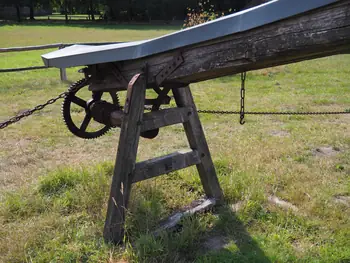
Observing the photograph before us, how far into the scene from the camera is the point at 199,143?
3.74 m

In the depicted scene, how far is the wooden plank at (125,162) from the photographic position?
3.01 meters

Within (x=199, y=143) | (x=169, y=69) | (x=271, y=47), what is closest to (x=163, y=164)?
(x=199, y=143)

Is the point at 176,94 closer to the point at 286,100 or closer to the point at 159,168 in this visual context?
the point at 159,168

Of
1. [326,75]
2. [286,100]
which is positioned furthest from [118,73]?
[326,75]

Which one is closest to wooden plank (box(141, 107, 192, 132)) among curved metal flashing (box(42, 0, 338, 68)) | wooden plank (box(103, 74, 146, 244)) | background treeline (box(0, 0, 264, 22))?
wooden plank (box(103, 74, 146, 244))

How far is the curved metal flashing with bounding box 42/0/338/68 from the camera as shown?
2023 mm

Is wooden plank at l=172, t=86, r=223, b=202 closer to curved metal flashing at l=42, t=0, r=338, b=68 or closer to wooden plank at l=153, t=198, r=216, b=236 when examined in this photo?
wooden plank at l=153, t=198, r=216, b=236

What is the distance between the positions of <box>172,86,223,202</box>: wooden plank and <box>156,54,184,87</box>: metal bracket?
0.64m

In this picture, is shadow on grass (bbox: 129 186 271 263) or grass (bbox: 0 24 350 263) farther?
grass (bbox: 0 24 350 263)

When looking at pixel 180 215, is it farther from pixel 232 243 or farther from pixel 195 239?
pixel 232 243

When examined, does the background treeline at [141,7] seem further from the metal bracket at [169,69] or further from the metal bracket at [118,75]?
the metal bracket at [169,69]

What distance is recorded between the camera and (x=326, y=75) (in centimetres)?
1216

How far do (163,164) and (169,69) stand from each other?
99 cm

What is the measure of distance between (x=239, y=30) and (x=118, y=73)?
51.5 inches
